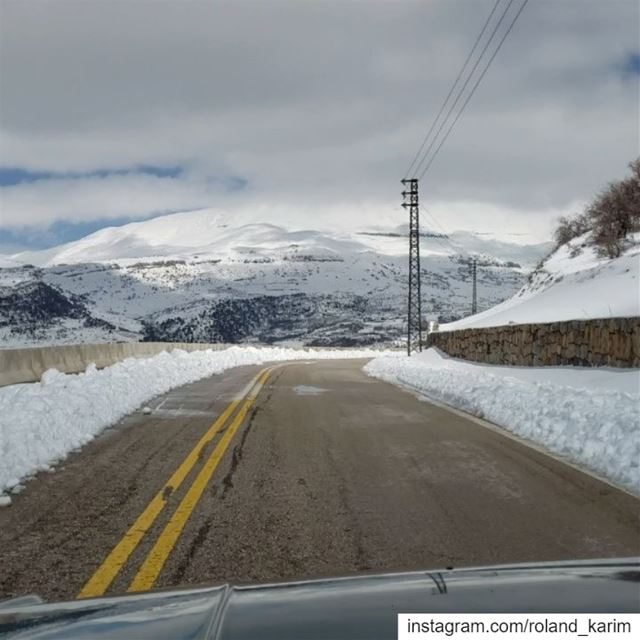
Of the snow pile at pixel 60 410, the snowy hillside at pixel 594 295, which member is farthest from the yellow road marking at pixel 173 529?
the snowy hillside at pixel 594 295

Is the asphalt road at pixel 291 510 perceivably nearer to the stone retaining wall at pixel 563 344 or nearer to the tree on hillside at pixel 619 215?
the stone retaining wall at pixel 563 344

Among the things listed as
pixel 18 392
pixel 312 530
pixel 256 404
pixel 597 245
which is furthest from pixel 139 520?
pixel 597 245

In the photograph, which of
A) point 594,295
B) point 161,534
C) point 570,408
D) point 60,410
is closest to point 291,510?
point 161,534

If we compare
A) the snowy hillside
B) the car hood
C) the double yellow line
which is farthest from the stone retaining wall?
the car hood

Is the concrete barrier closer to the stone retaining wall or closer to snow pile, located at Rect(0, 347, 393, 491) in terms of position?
snow pile, located at Rect(0, 347, 393, 491)

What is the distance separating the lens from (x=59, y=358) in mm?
18547

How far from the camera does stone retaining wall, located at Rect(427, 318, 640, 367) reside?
13711mm

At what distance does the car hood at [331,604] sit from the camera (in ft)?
7.69

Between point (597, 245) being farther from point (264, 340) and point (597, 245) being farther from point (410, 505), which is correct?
point (264, 340)

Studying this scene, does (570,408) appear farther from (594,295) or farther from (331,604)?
(594,295)

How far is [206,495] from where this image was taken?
23.4ft

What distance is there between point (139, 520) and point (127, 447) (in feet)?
12.3

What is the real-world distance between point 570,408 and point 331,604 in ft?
29.4

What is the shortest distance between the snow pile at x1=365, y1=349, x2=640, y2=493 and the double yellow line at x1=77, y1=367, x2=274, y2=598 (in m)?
4.48
